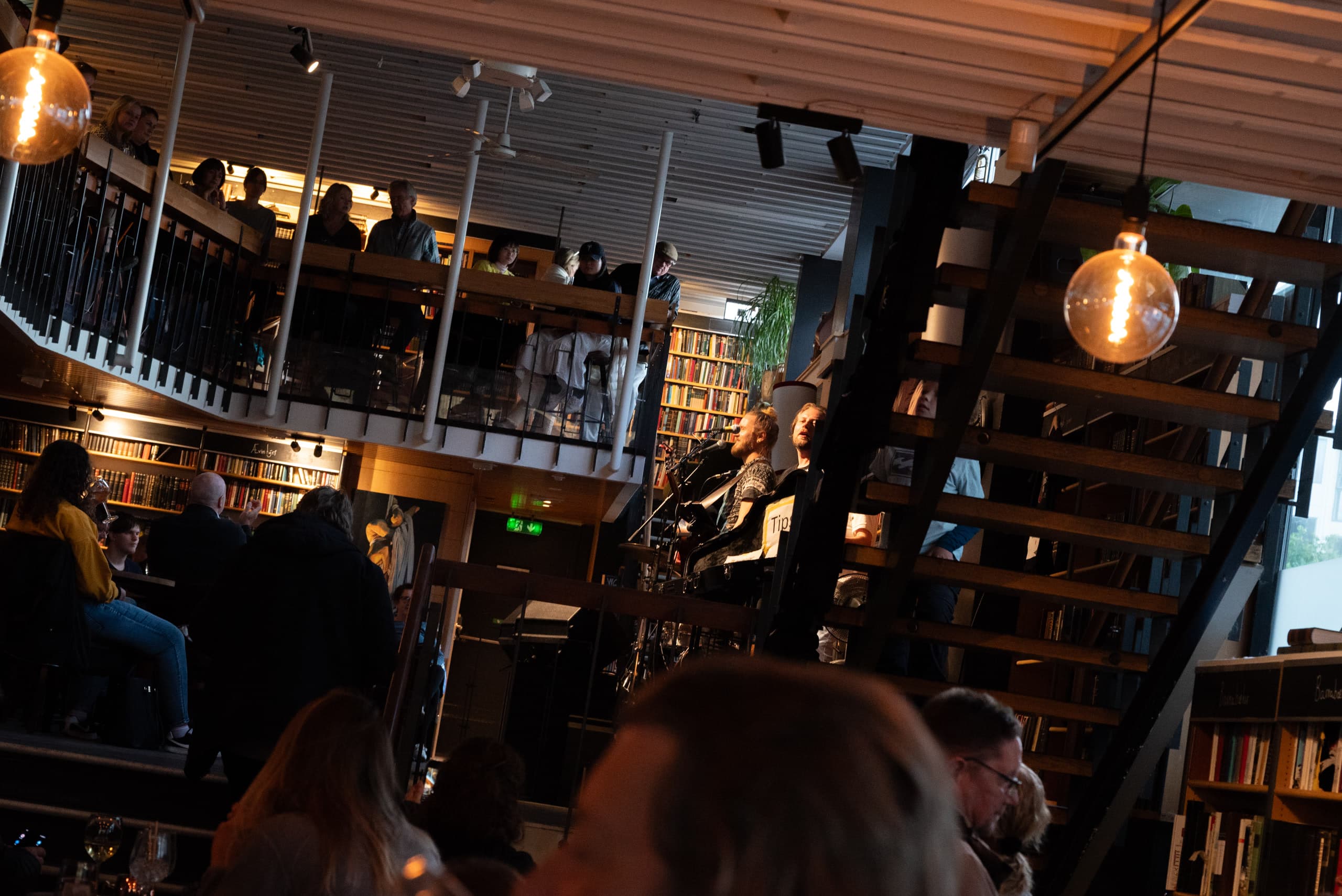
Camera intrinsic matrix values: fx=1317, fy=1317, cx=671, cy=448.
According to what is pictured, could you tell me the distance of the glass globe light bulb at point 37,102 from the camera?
128 inches

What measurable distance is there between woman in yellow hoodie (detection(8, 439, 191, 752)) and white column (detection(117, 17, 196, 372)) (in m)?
4.16

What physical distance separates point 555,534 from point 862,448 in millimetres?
11155

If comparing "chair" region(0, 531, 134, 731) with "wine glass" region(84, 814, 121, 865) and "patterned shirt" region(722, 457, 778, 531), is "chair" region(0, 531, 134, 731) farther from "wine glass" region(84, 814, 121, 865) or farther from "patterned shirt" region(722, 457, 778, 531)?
"patterned shirt" region(722, 457, 778, 531)

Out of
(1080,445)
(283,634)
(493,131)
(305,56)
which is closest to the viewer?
(283,634)

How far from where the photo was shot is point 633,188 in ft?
43.0

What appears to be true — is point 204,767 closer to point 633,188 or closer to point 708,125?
point 708,125

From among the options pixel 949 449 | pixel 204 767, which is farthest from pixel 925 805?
pixel 204 767

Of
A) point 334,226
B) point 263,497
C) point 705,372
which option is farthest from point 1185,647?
point 705,372

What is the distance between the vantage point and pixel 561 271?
11.7m

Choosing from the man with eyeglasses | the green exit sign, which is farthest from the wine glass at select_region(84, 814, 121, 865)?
the green exit sign

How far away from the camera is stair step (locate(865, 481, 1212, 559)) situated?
4.46m

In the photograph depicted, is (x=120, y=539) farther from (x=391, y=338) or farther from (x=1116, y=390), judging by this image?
(x=1116, y=390)

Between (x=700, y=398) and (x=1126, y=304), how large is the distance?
1200cm

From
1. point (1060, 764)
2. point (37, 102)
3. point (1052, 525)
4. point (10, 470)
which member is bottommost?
point (1060, 764)
